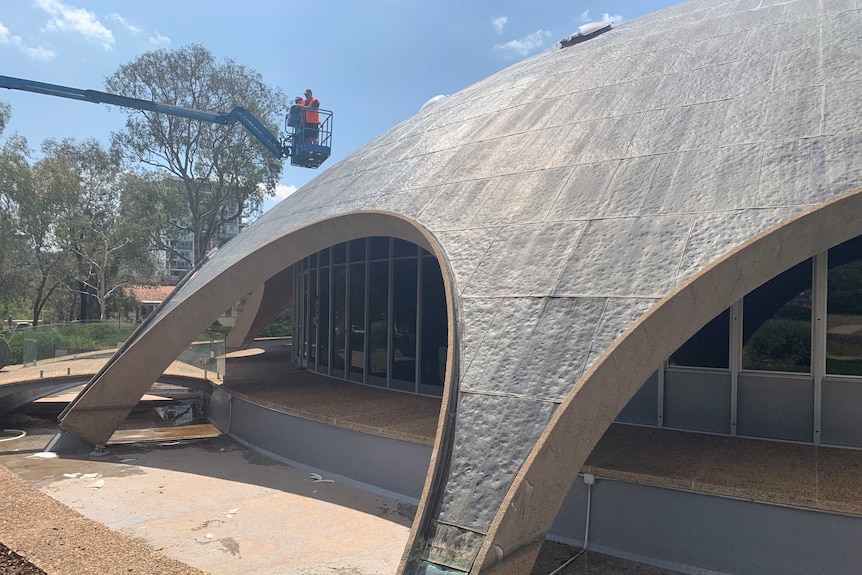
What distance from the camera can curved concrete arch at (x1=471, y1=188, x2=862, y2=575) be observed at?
4953 mm

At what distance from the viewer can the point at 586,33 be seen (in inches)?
522

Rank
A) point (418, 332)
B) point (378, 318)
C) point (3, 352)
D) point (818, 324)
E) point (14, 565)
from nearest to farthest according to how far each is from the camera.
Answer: point (14, 565), point (818, 324), point (418, 332), point (378, 318), point (3, 352)

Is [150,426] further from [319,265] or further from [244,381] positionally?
[319,265]

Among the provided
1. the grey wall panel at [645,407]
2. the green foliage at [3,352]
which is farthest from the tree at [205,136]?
the grey wall panel at [645,407]

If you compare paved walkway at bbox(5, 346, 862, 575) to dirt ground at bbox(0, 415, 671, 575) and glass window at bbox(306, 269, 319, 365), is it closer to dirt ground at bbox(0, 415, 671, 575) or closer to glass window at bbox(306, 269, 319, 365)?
dirt ground at bbox(0, 415, 671, 575)

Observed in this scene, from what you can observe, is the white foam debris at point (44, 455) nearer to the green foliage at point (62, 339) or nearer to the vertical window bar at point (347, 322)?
the vertical window bar at point (347, 322)

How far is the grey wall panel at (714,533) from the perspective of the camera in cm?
545

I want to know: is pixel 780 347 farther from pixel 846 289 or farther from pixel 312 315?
pixel 312 315

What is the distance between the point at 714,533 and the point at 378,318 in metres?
8.76

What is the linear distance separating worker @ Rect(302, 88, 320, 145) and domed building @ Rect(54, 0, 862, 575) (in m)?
18.0

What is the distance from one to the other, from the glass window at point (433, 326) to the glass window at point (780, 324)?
5.40 metres

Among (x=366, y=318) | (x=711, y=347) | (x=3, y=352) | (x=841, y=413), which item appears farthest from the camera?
(x=3, y=352)

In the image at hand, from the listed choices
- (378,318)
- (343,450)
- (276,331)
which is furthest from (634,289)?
(276,331)

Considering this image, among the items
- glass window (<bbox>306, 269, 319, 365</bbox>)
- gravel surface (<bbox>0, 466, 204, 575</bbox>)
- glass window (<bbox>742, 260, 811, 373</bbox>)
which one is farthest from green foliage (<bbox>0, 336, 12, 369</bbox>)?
glass window (<bbox>742, 260, 811, 373</bbox>)
